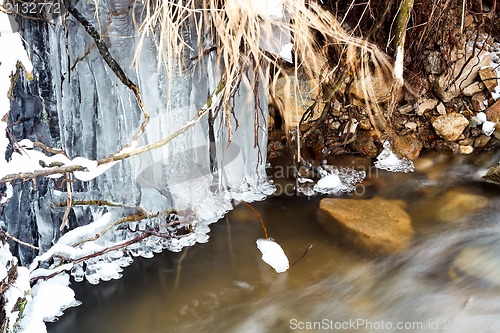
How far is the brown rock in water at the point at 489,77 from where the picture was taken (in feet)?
12.7

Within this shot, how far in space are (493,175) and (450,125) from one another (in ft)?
1.96

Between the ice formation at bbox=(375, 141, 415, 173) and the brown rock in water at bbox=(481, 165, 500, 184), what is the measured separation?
1.62 ft

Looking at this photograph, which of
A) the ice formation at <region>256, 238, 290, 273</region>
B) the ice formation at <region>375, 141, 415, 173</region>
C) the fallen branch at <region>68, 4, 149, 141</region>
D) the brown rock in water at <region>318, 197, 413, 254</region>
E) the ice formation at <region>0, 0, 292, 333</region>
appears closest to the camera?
the ice formation at <region>0, 0, 292, 333</region>

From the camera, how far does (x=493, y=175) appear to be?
341cm

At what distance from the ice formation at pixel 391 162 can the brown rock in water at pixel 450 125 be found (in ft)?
1.27

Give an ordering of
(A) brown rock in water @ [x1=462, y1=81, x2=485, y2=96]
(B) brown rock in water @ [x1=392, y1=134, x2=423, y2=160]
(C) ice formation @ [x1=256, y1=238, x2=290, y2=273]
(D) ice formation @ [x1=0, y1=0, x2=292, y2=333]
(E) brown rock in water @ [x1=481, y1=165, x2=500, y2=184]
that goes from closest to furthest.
A: (D) ice formation @ [x1=0, y1=0, x2=292, y2=333], (C) ice formation @ [x1=256, y1=238, x2=290, y2=273], (E) brown rock in water @ [x1=481, y1=165, x2=500, y2=184], (B) brown rock in water @ [x1=392, y1=134, x2=423, y2=160], (A) brown rock in water @ [x1=462, y1=81, x2=485, y2=96]

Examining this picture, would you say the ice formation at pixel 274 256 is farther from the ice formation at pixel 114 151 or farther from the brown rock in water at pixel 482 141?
the brown rock in water at pixel 482 141

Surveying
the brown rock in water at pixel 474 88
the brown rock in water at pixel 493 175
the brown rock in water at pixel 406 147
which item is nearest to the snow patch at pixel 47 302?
the brown rock in water at pixel 406 147

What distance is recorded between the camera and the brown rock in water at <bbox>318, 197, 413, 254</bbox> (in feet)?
9.37
